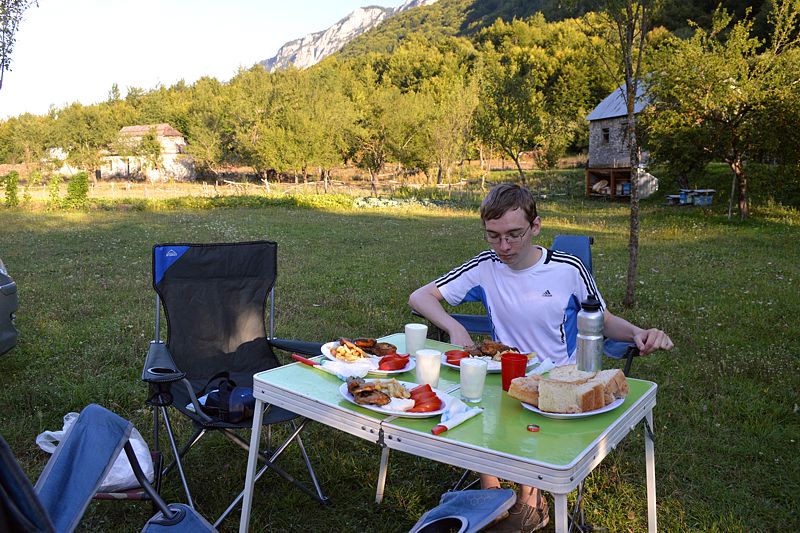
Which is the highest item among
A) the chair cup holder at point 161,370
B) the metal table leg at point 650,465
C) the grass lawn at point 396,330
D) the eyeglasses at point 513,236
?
the eyeglasses at point 513,236

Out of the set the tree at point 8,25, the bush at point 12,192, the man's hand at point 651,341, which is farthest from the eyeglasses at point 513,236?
the bush at point 12,192

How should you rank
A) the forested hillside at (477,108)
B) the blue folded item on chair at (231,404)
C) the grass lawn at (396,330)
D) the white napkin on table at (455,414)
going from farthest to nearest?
the forested hillside at (477,108)
the grass lawn at (396,330)
the blue folded item on chair at (231,404)
the white napkin on table at (455,414)

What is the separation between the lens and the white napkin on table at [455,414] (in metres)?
1.81

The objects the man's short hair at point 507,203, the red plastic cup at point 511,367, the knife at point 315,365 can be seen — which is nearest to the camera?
the red plastic cup at point 511,367

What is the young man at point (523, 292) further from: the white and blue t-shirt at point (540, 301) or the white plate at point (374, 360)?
the white plate at point (374, 360)

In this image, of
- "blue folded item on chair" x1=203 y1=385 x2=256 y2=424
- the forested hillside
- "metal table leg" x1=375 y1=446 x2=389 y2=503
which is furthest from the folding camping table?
the forested hillside

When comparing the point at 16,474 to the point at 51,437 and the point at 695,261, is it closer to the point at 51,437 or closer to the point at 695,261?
the point at 51,437

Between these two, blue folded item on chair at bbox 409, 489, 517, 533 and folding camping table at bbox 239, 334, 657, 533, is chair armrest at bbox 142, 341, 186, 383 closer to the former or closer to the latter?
folding camping table at bbox 239, 334, 657, 533

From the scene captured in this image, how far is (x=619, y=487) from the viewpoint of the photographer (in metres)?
3.28

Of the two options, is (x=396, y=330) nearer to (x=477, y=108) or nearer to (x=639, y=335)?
(x=639, y=335)

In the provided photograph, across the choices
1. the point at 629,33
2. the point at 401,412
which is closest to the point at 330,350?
the point at 401,412

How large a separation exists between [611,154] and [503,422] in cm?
3040

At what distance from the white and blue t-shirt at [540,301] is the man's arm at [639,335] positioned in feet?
0.52

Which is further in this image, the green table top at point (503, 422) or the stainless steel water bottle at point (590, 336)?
the stainless steel water bottle at point (590, 336)
